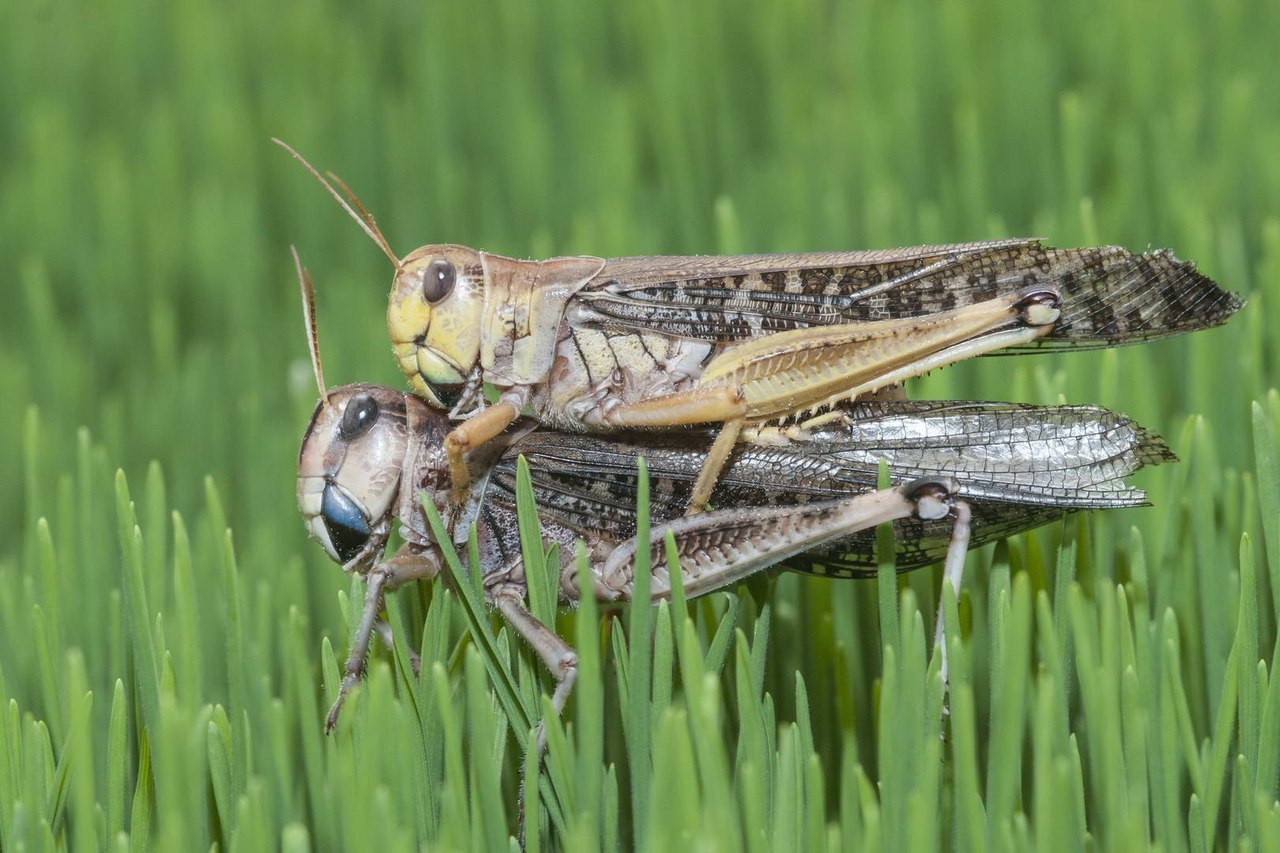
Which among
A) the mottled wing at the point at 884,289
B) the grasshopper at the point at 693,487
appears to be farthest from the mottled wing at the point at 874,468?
the mottled wing at the point at 884,289

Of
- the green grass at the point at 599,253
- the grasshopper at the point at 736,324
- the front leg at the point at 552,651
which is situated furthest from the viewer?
the grasshopper at the point at 736,324

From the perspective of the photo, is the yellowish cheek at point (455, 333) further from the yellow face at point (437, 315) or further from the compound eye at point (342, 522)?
the compound eye at point (342, 522)

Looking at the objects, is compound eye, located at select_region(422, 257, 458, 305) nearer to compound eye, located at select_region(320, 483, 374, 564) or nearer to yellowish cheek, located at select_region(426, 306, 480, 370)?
yellowish cheek, located at select_region(426, 306, 480, 370)

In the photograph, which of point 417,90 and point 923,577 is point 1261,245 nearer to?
point 923,577

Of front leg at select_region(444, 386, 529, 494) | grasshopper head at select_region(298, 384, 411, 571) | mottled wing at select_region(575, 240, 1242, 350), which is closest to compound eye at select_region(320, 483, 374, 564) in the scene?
grasshopper head at select_region(298, 384, 411, 571)

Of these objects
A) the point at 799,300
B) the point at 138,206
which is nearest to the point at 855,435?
the point at 799,300

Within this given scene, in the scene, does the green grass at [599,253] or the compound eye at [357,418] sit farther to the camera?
the compound eye at [357,418]
